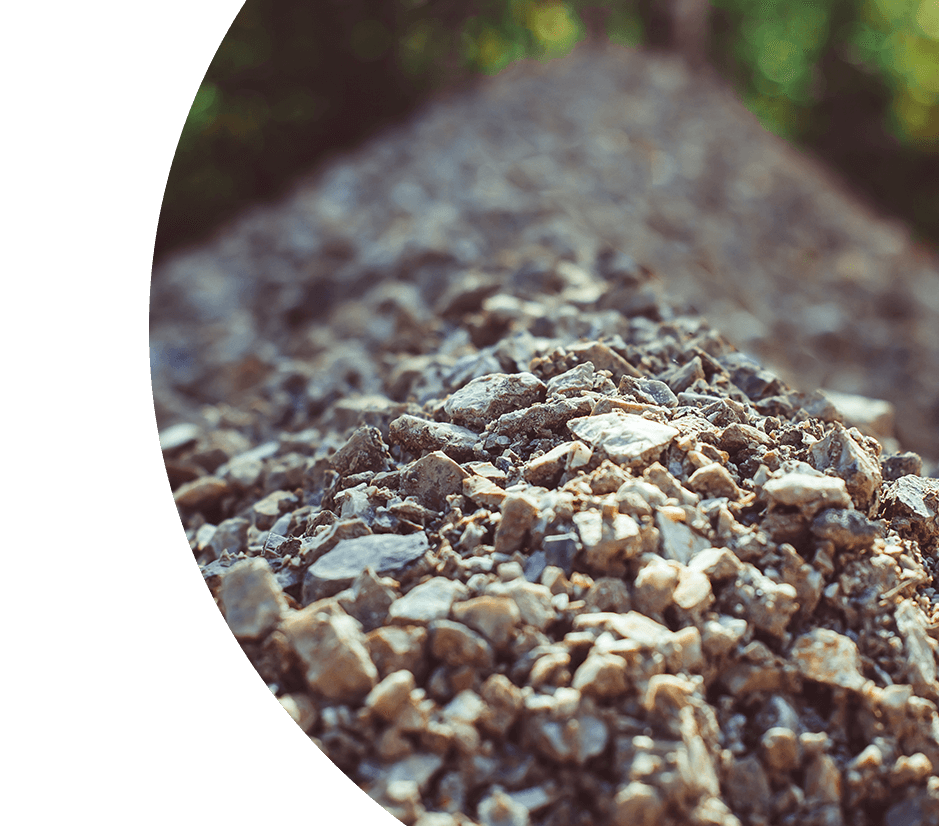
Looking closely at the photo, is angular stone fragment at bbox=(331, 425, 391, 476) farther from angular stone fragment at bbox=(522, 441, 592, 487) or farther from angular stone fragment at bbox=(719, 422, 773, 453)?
angular stone fragment at bbox=(719, 422, 773, 453)

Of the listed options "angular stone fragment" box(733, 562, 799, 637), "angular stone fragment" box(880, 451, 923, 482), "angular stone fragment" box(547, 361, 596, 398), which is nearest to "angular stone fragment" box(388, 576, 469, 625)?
"angular stone fragment" box(733, 562, 799, 637)

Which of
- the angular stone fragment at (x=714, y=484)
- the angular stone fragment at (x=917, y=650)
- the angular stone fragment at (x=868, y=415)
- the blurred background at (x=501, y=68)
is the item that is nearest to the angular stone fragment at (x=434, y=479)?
the angular stone fragment at (x=714, y=484)

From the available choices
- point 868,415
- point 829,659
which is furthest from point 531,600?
point 868,415

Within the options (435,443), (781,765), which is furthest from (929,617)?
(435,443)

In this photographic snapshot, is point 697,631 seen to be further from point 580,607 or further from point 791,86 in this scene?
point 791,86

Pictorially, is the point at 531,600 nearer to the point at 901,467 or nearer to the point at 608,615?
the point at 608,615

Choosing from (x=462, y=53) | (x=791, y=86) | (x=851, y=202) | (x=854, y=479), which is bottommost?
(x=854, y=479)

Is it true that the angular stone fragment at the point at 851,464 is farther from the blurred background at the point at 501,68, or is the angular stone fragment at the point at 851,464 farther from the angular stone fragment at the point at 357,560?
the blurred background at the point at 501,68
